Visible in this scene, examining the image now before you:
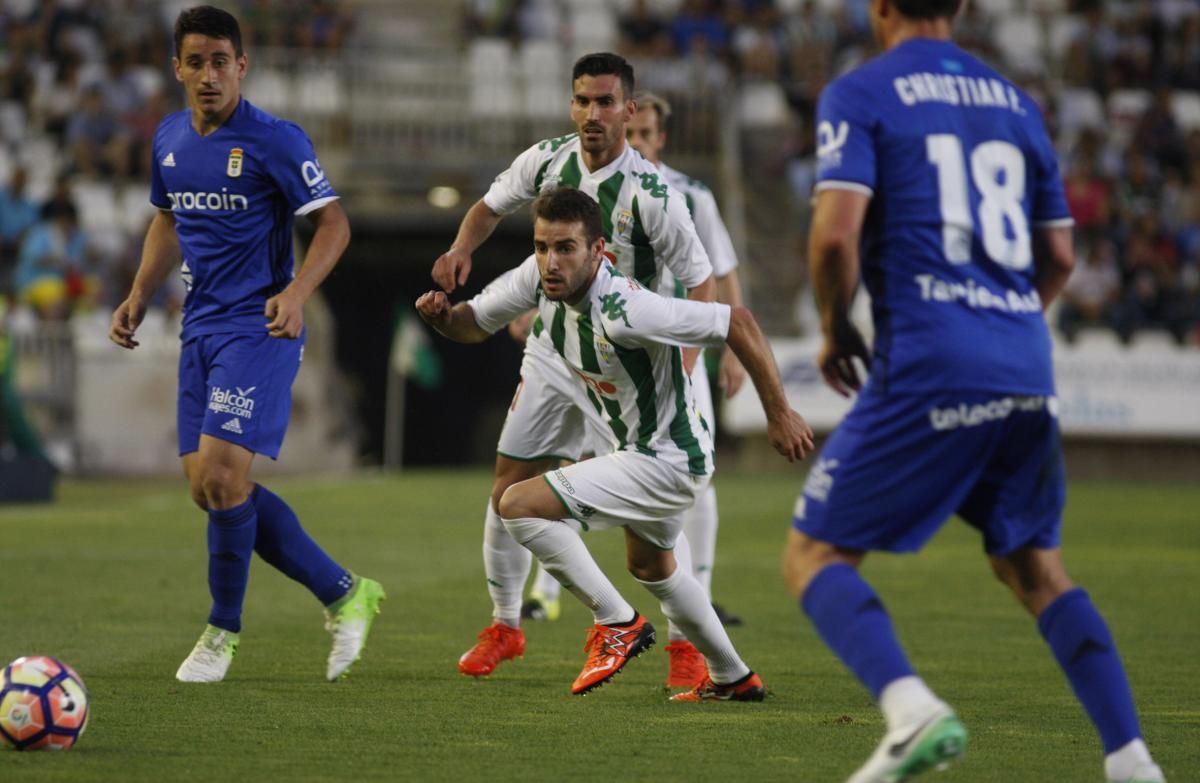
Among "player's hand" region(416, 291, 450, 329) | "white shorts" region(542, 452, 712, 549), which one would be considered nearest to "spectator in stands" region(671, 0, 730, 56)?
"player's hand" region(416, 291, 450, 329)

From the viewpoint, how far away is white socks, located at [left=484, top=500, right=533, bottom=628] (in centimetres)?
708

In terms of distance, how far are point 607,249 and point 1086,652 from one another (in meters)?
2.83

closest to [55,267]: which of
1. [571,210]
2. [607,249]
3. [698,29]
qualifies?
[698,29]

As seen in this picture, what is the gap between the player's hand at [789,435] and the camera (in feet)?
18.0

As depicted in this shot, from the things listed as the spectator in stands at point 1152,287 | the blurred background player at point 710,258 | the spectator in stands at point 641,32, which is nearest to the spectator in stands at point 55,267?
the spectator in stands at point 641,32

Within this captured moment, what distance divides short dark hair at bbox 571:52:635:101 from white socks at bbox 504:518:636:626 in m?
1.69

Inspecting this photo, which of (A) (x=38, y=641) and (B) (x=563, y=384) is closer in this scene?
(B) (x=563, y=384)

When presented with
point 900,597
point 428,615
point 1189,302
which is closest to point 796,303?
point 1189,302

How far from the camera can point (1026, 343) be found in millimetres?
4430

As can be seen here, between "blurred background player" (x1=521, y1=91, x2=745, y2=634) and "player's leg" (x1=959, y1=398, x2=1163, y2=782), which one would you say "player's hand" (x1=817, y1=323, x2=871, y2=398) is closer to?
"player's leg" (x1=959, y1=398, x2=1163, y2=782)

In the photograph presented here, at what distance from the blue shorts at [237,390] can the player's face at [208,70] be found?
0.87 metres

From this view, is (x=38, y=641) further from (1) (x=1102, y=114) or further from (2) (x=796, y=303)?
(1) (x=1102, y=114)

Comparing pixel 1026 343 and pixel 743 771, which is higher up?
pixel 1026 343

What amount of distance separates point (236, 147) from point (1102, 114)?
2063cm
